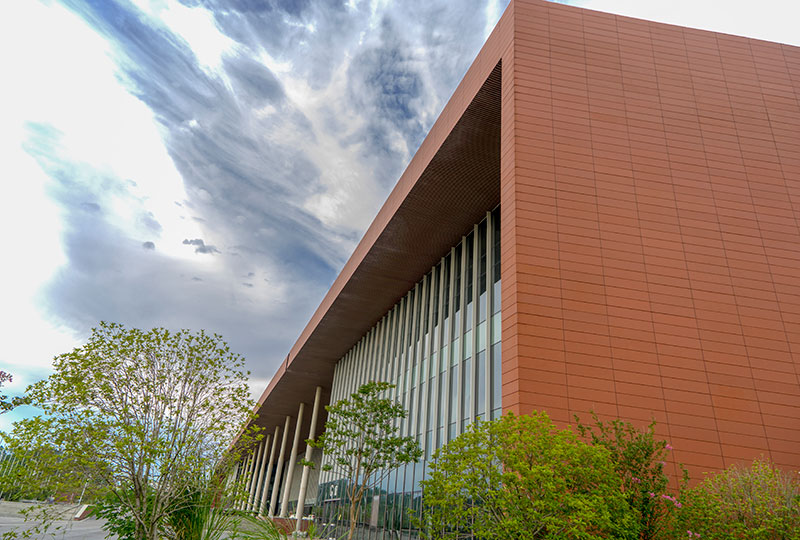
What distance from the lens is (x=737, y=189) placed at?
628 inches

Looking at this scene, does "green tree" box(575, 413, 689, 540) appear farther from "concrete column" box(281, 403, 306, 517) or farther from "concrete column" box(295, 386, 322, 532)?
"concrete column" box(281, 403, 306, 517)

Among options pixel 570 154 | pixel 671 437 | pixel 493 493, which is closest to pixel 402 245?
pixel 570 154

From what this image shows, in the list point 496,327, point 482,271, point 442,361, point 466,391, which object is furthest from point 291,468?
point 496,327

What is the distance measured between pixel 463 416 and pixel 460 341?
129 inches

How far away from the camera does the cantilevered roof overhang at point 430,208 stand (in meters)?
18.2

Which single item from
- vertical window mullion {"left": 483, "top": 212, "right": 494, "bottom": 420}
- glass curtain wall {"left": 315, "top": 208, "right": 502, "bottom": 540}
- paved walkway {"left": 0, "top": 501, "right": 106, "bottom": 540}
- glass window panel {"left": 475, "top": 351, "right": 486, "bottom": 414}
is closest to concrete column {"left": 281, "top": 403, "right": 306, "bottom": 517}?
paved walkway {"left": 0, "top": 501, "right": 106, "bottom": 540}

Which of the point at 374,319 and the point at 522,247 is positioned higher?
the point at 374,319

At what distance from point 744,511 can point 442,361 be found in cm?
1484

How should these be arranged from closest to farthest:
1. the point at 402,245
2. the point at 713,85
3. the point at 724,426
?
the point at 724,426, the point at 713,85, the point at 402,245

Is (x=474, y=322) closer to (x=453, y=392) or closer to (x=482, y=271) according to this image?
(x=482, y=271)

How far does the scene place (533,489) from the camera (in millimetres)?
9180

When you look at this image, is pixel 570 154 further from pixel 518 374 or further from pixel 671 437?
pixel 671 437

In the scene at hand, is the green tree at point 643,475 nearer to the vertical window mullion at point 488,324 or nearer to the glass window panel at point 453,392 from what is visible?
the vertical window mullion at point 488,324

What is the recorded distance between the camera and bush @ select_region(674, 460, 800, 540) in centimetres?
938
